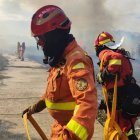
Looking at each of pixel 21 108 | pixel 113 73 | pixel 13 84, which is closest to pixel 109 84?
pixel 113 73

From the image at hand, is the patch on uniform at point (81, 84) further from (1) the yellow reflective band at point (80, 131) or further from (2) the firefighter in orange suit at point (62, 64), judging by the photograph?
(1) the yellow reflective band at point (80, 131)

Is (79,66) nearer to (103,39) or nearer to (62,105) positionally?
(62,105)

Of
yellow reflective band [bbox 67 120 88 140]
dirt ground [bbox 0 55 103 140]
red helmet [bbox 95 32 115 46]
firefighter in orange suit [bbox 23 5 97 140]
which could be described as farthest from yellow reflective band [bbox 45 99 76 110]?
dirt ground [bbox 0 55 103 140]

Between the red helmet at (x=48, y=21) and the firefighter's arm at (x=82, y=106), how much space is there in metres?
0.42

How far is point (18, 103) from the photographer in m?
8.48

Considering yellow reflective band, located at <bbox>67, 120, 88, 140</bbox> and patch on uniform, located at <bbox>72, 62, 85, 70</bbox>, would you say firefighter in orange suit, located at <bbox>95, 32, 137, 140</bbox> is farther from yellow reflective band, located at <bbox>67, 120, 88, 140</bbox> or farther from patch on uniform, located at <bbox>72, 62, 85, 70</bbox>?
yellow reflective band, located at <bbox>67, 120, 88, 140</bbox>

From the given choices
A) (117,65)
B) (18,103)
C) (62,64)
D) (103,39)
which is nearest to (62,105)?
(62,64)

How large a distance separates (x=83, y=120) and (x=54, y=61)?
718 millimetres

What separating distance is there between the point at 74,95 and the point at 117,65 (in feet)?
7.98

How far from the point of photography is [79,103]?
8.40 ft

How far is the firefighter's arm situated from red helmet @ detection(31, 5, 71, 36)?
42cm

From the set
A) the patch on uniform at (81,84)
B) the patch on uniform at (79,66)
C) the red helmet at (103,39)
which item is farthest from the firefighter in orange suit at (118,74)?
the patch on uniform at (81,84)

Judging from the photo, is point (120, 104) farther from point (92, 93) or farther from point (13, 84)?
point (13, 84)

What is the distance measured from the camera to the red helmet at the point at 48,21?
2.95 m
